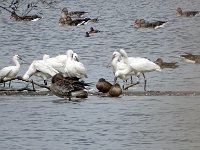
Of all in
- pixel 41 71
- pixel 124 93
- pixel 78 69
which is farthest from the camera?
pixel 41 71

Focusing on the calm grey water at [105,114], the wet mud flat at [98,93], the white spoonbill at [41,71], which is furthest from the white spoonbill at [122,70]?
the white spoonbill at [41,71]

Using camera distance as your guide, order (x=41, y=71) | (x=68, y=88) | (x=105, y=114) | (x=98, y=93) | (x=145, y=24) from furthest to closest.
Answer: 1. (x=145, y=24)
2. (x=41, y=71)
3. (x=98, y=93)
4. (x=68, y=88)
5. (x=105, y=114)

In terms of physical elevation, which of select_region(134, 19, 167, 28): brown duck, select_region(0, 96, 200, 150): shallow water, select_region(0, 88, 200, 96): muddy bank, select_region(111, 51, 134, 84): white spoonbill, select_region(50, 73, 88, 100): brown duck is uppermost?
select_region(134, 19, 167, 28): brown duck

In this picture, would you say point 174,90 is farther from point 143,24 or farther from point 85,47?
point 143,24

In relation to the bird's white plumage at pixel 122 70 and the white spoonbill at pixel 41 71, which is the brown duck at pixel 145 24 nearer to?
the bird's white plumage at pixel 122 70

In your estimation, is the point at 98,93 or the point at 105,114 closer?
the point at 105,114

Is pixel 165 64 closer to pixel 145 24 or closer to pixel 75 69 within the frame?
pixel 75 69

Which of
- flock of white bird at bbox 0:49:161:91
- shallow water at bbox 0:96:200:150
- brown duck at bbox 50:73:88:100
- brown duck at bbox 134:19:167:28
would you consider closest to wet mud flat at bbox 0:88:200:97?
shallow water at bbox 0:96:200:150

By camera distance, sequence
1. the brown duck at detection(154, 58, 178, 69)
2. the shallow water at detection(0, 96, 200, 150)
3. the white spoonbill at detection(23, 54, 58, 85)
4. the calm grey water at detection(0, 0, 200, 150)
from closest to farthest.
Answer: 1. the shallow water at detection(0, 96, 200, 150)
2. the calm grey water at detection(0, 0, 200, 150)
3. the white spoonbill at detection(23, 54, 58, 85)
4. the brown duck at detection(154, 58, 178, 69)

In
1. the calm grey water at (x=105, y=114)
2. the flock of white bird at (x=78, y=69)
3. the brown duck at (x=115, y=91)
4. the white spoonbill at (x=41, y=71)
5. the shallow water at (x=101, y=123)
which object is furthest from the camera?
the white spoonbill at (x=41, y=71)

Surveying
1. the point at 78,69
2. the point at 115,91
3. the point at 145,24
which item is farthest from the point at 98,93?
the point at 145,24

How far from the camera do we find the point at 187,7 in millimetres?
51281

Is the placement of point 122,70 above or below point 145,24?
below

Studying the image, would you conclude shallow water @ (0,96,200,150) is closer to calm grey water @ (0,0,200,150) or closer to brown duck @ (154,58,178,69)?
calm grey water @ (0,0,200,150)
